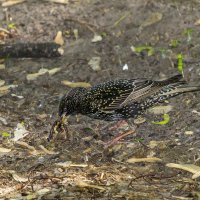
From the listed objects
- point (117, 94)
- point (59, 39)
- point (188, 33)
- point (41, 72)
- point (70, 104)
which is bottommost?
point (41, 72)

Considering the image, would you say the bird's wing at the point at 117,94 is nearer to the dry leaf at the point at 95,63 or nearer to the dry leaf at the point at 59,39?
the dry leaf at the point at 95,63

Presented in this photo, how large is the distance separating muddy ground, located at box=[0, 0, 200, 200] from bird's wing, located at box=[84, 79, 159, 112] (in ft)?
1.33

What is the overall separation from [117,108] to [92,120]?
2.32ft

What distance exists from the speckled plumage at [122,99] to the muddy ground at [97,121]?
0.90 feet

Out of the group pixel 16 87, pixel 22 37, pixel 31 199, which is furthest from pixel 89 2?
pixel 31 199

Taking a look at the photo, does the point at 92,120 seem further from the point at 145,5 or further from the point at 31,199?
the point at 145,5

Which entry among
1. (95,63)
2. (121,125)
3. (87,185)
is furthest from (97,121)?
(87,185)

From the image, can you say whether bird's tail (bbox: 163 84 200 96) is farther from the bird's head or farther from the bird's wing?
the bird's head

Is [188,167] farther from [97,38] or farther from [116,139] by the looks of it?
[97,38]

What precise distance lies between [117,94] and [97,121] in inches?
27.0

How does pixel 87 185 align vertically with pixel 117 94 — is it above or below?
below

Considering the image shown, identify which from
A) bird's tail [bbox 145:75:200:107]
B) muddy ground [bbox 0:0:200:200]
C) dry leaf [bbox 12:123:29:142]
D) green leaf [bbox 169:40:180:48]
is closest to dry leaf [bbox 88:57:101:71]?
muddy ground [bbox 0:0:200:200]

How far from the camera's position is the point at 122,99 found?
8742 mm

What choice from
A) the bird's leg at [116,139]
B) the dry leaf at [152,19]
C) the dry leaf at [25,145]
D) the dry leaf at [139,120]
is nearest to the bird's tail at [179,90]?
the dry leaf at [139,120]
